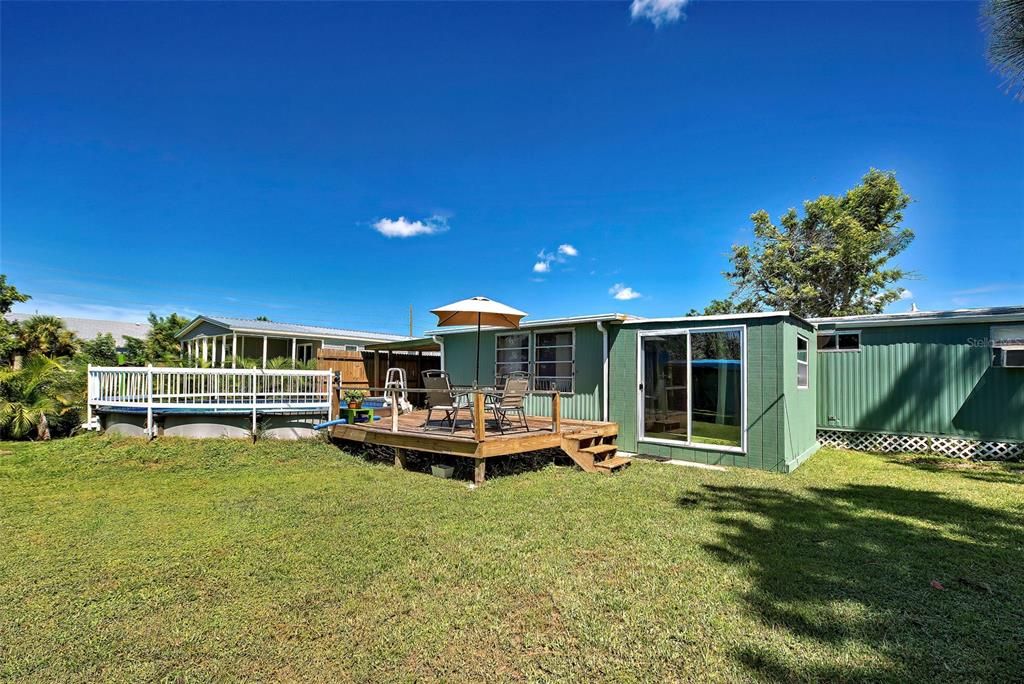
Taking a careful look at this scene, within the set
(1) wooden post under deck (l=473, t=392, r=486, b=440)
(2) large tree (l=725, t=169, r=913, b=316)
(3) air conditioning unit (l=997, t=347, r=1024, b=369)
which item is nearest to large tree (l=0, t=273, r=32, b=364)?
(1) wooden post under deck (l=473, t=392, r=486, b=440)

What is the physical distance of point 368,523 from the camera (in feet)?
13.9

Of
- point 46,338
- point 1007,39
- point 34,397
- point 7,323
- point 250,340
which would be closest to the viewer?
point 1007,39

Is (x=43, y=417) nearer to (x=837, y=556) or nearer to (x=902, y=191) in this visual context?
(x=837, y=556)

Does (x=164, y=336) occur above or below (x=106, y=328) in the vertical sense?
below

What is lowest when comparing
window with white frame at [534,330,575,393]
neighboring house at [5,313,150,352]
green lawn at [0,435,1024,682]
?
green lawn at [0,435,1024,682]

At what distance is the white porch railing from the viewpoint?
805cm

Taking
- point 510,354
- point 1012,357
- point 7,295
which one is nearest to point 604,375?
point 510,354

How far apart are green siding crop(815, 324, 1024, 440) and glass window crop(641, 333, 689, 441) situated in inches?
156

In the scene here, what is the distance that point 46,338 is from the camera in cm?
1179

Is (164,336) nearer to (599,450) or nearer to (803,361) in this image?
(599,450)

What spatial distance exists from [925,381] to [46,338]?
66.0 feet

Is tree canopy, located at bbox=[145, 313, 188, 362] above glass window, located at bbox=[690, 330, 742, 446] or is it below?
above

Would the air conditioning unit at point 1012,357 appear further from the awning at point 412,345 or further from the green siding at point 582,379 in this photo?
the awning at point 412,345

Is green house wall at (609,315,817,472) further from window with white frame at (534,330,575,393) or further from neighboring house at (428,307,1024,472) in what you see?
window with white frame at (534,330,575,393)
